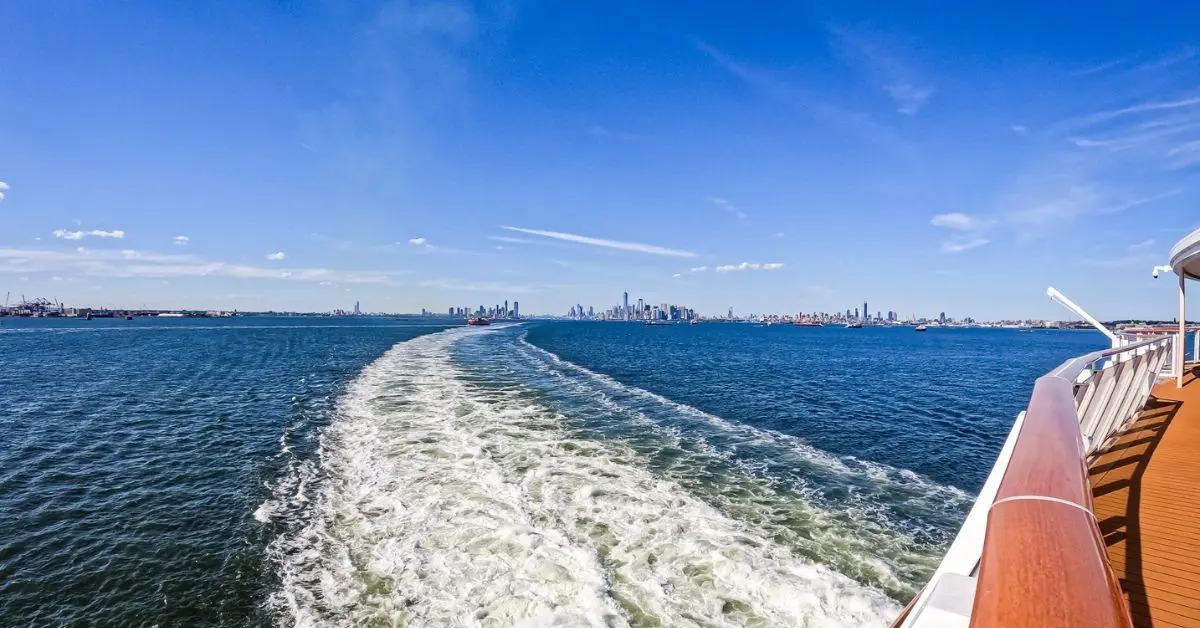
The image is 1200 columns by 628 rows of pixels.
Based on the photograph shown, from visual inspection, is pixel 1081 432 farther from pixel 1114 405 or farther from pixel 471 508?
pixel 471 508

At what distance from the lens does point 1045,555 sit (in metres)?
1.28

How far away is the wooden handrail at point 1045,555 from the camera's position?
104 cm

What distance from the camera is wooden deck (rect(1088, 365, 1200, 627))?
4211mm

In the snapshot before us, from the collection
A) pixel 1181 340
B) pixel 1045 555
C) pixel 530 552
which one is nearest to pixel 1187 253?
pixel 1181 340

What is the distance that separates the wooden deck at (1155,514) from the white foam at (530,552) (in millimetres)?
3214

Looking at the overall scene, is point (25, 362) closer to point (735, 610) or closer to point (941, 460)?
point (735, 610)

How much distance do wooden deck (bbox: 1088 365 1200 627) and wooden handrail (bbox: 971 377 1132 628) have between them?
3.43 metres

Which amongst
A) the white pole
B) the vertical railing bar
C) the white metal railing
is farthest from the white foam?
the white pole

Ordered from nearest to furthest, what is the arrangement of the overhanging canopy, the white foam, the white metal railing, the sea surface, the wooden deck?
1. the white metal railing
2. the wooden deck
3. the white foam
4. the sea surface
5. the overhanging canopy

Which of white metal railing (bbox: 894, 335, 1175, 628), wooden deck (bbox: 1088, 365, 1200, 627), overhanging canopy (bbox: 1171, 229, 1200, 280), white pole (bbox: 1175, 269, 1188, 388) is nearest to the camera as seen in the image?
white metal railing (bbox: 894, 335, 1175, 628)

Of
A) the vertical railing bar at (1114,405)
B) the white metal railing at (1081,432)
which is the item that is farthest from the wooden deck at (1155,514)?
the white metal railing at (1081,432)

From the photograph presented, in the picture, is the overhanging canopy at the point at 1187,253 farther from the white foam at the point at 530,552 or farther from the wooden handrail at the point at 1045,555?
the wooden handrail at the point at 1045,555

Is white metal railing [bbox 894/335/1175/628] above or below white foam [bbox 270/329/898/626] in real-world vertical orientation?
above

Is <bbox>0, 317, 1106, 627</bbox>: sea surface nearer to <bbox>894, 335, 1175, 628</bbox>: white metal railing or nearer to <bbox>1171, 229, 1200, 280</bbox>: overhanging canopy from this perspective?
<bbox>894, 335, 1175, 628</bbox>: white metal railing
